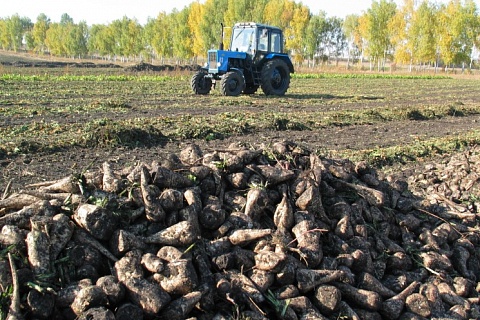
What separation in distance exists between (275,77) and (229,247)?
1437 cm

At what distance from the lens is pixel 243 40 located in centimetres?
1631

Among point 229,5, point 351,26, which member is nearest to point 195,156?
point 229,5

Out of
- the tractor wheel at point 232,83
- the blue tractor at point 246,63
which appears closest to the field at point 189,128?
the tractor wheel at point 232,83

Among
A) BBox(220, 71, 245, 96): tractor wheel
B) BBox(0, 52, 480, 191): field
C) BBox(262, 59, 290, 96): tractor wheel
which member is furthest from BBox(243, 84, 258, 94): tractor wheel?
BBox(220, 71, 245, 96): tractor wheel

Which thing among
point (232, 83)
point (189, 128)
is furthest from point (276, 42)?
point (189, 128)

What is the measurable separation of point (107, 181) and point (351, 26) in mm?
73689

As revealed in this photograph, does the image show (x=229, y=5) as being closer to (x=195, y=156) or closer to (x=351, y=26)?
(x=351, y=26)

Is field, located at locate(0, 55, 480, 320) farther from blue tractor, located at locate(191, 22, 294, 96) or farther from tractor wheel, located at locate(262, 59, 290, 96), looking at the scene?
tractor wheel, located at locate(262, 59, 290, 96)

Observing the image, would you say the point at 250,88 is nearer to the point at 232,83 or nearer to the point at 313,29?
the point at 232,83

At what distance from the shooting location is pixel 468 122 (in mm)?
13562

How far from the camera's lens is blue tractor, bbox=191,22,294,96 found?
15.6m

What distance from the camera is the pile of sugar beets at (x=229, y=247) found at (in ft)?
8.61

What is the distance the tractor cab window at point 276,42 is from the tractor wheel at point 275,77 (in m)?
0.51

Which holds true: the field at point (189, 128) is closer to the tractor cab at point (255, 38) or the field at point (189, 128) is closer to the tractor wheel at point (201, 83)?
the tractor wheel at point (201, 83)
